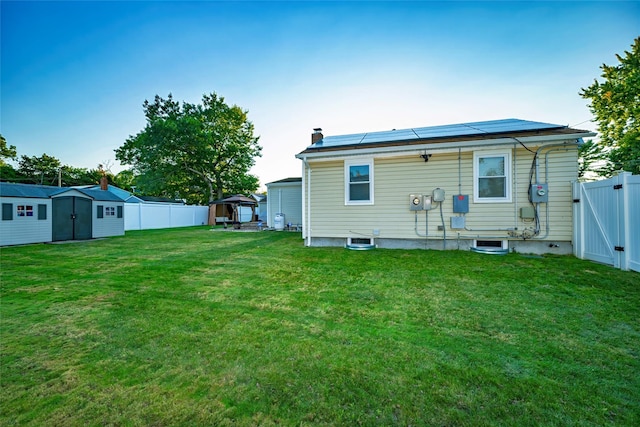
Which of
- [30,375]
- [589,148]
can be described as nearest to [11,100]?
[30,375]

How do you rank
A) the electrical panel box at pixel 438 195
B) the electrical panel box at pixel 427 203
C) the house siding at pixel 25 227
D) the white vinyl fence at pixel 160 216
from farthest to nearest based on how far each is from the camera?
1. the white vinyl fence at pixel 160 216
2. the house siding at pixel 25 227
3. the electrical panel box at pixel 427 203
4. the electrical panel box at pixel 438 195

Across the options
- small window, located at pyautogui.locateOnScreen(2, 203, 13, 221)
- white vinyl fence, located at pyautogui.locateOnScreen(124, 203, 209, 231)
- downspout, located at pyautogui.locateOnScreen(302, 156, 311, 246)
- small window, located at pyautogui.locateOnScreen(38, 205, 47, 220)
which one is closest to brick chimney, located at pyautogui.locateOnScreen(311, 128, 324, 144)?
downspout, located at pyautogui.locateOnScreen(302, 156, 311, 246)

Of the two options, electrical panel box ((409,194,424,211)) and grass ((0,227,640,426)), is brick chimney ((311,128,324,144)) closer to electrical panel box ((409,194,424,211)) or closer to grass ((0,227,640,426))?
electrical panel box ((409,194,424,211))

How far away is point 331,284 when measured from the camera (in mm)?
4691

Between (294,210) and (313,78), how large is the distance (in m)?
7.22

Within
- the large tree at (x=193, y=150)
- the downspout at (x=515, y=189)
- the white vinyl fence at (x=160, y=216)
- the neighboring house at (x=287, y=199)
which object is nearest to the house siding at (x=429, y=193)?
the downspout at (x=515, y=189)

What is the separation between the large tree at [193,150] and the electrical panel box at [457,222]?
23240 mm

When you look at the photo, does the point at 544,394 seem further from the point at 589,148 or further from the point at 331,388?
the point at 589,148

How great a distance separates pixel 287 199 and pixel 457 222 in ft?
32.8

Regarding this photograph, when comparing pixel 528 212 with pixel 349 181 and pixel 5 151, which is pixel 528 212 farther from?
pixel 5 151

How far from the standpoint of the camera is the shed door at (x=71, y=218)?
1153cm

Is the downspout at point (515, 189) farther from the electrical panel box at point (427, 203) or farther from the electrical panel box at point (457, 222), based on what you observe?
the electrical panel box at point (427, 203)

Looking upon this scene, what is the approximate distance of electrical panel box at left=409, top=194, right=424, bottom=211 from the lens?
7.42m

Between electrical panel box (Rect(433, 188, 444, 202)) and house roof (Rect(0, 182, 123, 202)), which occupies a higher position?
house roof (Rect(0, 182, 123, 202))
